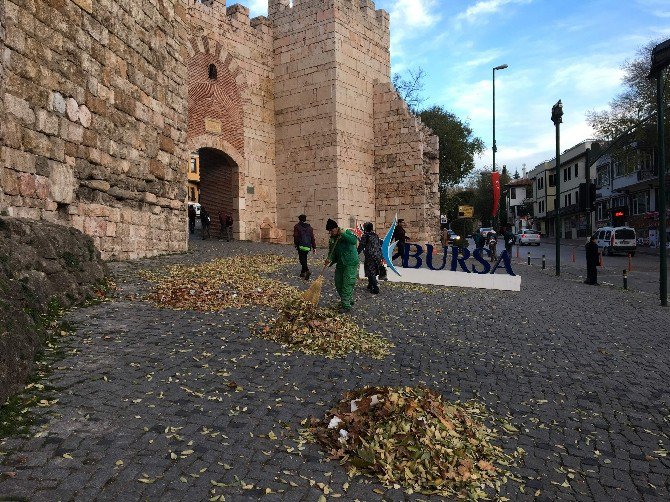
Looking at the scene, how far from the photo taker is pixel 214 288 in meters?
9.23

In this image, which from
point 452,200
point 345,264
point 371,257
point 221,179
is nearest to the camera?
point 345,264

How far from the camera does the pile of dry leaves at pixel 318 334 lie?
6.28 meters

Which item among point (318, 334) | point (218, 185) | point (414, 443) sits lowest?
point (414, 443)

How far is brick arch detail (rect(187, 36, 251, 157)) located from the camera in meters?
19.2

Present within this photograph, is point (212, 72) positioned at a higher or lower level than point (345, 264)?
higher

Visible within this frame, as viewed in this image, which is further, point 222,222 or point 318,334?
point 222,222

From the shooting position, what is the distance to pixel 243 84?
2130cm

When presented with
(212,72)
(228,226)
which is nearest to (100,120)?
(212,72)

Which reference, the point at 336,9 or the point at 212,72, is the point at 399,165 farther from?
the point at 212,72

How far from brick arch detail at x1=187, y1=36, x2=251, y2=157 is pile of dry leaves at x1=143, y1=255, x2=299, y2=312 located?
911 centimetres

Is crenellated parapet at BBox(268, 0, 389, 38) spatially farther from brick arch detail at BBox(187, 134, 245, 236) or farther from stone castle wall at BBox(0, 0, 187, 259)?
stone castle wall at BBox(0, 0, 187, 259)

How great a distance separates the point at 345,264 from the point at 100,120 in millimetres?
6091

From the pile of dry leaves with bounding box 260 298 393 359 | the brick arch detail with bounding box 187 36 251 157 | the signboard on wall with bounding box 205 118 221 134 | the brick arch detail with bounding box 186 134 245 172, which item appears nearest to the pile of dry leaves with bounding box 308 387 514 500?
the pile of dry leaves with bounding box 260 298 393 359

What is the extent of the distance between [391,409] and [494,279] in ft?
29.9
